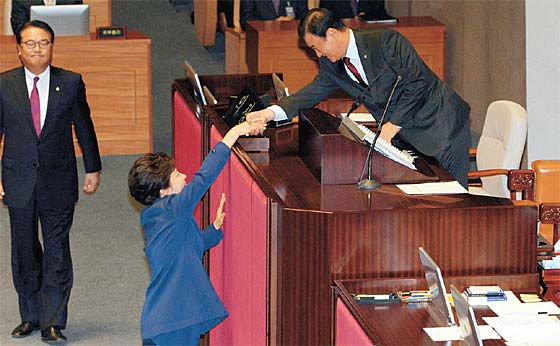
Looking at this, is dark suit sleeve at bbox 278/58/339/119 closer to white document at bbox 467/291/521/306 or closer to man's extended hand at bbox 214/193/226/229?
man's extended hand at bbox 214/193/226/229

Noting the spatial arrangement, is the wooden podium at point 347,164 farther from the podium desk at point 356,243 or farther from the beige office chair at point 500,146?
the beige office chair at point 500,146

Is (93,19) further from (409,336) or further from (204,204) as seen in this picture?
(409,336)

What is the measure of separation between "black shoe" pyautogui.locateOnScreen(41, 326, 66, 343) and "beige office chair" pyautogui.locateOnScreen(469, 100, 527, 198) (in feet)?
7.92

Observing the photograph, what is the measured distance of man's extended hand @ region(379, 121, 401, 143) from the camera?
5.02 metres

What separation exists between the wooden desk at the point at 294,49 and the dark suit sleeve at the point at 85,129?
4.35 m

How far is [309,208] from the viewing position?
4.18 m

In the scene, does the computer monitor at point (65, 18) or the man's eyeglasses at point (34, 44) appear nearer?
the man's eyeglasses at point (34, 44)

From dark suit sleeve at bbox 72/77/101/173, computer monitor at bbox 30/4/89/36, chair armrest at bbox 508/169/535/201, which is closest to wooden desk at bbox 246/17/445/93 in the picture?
computer monitor at bbox 30/4/89/36

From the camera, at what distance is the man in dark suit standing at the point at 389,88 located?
201 inches

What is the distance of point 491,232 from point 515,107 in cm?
272

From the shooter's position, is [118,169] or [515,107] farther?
[118,169]

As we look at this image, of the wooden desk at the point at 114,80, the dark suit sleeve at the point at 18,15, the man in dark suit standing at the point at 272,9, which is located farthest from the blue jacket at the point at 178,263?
the man in dark suit standing at the point at 272,9

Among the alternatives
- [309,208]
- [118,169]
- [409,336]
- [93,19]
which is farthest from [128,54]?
[409,336]

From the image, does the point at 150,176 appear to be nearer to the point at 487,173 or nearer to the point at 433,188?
the point at 433,188
